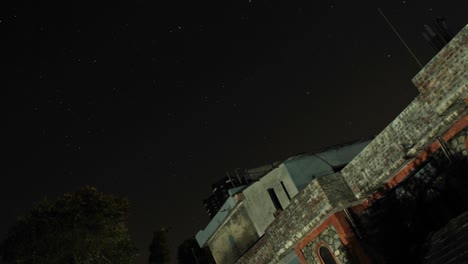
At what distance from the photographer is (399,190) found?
13.6 m

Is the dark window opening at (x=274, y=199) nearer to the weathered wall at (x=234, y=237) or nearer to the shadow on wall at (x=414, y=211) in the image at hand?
the weathered wall at (x=234, y=237)

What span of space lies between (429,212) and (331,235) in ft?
11.9

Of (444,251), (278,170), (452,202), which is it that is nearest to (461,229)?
(444,251)

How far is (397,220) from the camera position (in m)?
13.6

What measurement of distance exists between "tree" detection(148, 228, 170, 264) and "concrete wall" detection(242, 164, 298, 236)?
28368 millimetres

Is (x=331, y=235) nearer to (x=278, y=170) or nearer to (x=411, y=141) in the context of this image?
(x=411, y=141)

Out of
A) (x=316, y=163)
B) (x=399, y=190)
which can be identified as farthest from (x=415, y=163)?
(x=316, y=163)

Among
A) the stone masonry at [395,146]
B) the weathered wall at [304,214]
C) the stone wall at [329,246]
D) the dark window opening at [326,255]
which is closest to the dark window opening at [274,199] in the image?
the weathered wall at [304,214]

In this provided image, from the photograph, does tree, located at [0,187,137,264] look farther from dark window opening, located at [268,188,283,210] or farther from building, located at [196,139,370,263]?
dark window opening, located at [268,188,283,210]

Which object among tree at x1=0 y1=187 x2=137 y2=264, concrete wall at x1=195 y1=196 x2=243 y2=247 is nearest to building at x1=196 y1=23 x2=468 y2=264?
concrete wall at x1=195 y1=196 x2=243 y2=247

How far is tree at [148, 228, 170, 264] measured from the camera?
A: 4959 cm

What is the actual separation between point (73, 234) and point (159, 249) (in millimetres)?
27794

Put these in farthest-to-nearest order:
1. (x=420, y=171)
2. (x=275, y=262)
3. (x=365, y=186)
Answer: (x=275, y=262), (x=365, y=186), (x=420, y=171)

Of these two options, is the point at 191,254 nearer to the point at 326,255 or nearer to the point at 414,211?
the point at 326,255
